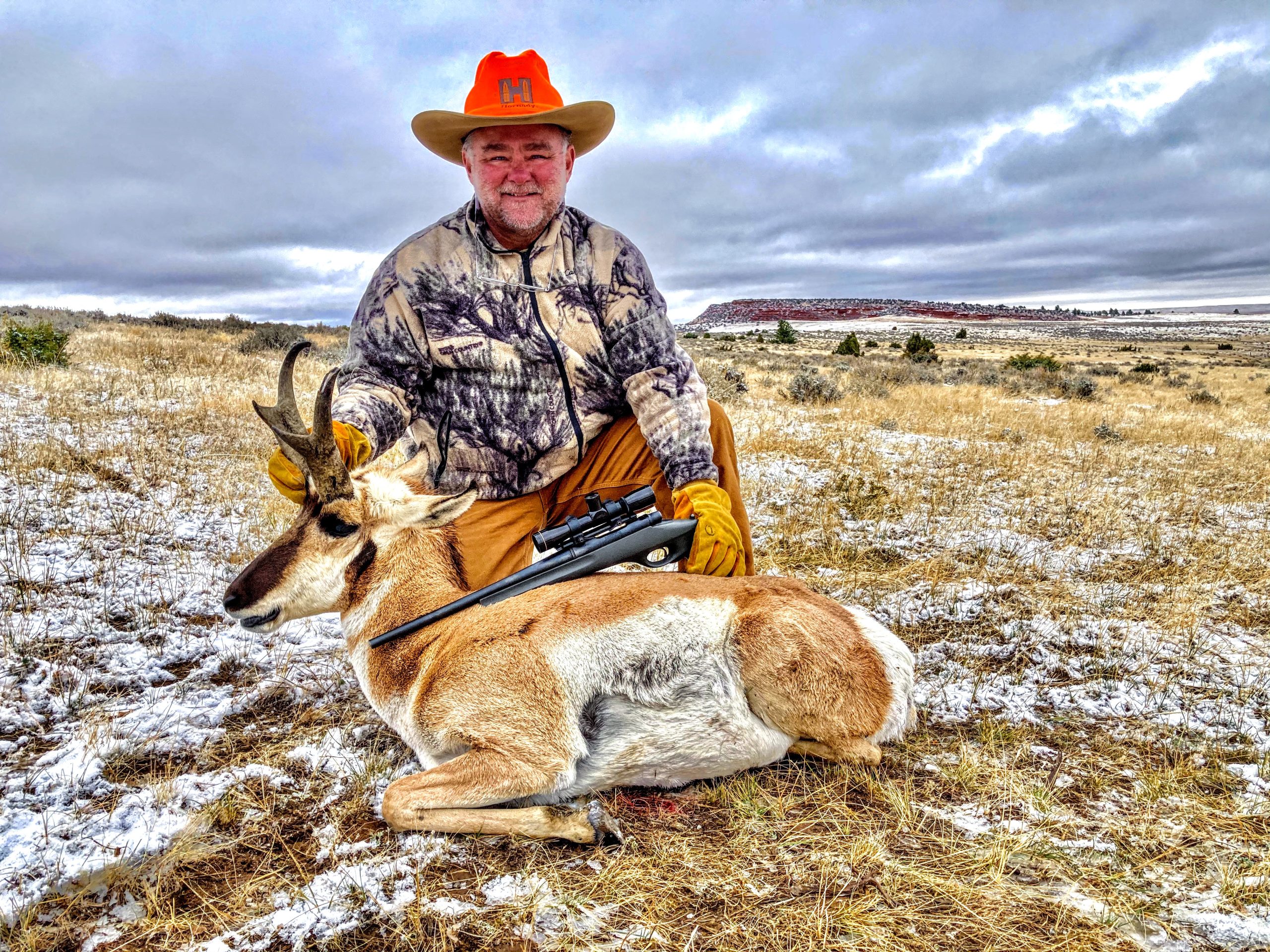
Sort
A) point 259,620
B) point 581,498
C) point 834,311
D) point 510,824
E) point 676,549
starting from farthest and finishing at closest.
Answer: point 834,311
point 581,498
point 676,549
point 259,620
point 510,824

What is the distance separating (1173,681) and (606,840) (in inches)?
143

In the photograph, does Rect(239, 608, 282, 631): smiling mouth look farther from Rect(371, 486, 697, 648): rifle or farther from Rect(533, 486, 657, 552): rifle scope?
Rect(533, 486, 657, 552): rifle scope

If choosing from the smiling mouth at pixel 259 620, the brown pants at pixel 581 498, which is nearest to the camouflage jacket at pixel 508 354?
the brown pants at pixel 581 498

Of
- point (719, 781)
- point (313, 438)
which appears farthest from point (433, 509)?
point (719, 781)

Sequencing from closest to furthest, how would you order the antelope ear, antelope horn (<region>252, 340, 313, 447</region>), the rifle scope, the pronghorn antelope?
the pronghorn antelope → antelope horn (<region>252, 340, 313, 447</region>) → the antelope ear → the rifle scope

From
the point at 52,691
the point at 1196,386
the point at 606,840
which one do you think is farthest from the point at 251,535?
the point at 1196,386

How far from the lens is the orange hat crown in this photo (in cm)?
471

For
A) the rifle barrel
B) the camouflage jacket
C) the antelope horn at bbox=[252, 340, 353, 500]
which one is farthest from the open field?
the camouflage jacket

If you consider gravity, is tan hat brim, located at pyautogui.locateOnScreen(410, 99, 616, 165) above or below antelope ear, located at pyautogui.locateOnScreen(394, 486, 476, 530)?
above

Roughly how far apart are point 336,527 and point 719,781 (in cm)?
225

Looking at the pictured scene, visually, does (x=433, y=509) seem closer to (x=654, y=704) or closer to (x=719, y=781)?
(x=654, y=704)

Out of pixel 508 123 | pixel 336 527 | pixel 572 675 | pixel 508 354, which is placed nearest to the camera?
pixel 572 675

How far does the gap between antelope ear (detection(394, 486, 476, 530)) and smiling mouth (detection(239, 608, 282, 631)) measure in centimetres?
71

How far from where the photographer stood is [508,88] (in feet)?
15.6
